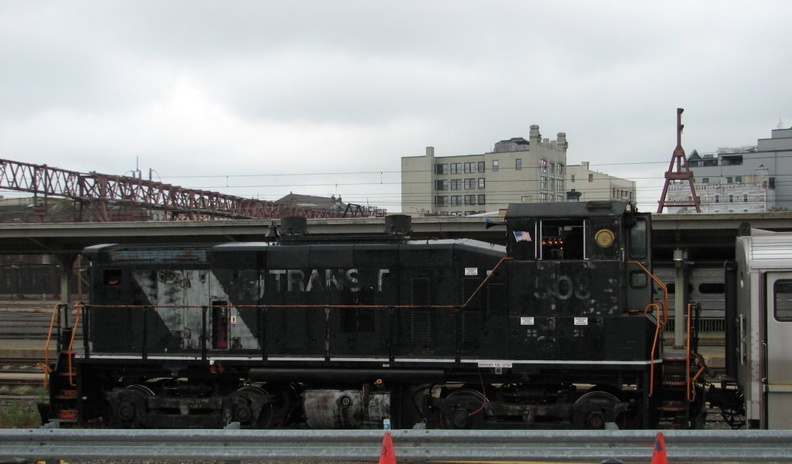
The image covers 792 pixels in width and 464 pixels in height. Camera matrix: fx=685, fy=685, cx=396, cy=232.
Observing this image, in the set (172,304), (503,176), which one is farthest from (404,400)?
(503,176)

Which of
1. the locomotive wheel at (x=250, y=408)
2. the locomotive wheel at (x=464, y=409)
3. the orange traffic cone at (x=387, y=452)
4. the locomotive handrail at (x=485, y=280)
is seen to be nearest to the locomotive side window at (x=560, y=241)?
the locomotive handrail at (x=485, y=280)

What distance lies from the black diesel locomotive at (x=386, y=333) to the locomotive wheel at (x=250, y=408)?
2 cm

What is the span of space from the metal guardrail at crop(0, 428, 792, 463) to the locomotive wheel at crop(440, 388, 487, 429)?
11.1ft

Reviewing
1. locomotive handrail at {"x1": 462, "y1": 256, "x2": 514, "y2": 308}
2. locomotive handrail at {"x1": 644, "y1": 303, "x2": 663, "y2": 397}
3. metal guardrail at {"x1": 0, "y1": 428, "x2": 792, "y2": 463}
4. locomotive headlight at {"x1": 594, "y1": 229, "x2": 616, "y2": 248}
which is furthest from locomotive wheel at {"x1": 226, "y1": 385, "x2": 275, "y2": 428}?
locomotive handrail at {"x1": 644, "y1": 303, "x2": 663, "y2": 397}

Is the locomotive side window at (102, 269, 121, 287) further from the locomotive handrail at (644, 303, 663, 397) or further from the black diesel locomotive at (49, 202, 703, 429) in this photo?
the locomotive handrail at (644, 303, 663, 397)

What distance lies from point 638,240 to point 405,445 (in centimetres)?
501

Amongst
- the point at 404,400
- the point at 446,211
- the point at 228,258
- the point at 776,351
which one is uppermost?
the point at 446,211

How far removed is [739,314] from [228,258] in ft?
23.8

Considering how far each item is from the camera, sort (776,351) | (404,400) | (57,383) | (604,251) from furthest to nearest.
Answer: (57,383), (404,400), (604,251), (776,351)

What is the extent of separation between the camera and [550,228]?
9219 millimetres

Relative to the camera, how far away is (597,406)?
9164 millimetres

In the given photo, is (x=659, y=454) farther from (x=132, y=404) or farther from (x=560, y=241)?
(x=132, y=404)

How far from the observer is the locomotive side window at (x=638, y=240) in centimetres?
938

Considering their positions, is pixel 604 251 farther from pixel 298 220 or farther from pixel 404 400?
pixel 298 220
